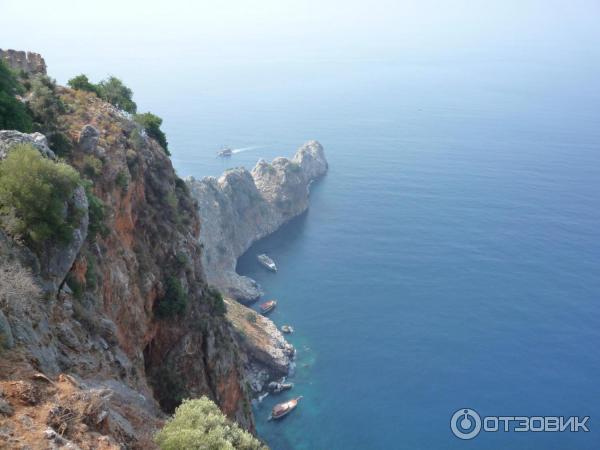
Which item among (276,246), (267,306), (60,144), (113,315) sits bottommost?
(267,306)

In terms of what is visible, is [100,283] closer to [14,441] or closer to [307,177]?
[14,441]

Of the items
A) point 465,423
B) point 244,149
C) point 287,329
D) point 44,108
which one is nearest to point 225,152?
point 244,149

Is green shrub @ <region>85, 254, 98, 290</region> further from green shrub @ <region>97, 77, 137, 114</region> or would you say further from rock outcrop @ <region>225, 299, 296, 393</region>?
rock outcrop @ <region>225, 299, 296, 393</region>

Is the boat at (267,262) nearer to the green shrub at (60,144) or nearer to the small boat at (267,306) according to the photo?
the small boat at (267,306)

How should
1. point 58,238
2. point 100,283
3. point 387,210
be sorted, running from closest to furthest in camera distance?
point 58,238, point 100,283, point 387,210

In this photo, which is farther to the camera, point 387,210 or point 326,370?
point 387,210

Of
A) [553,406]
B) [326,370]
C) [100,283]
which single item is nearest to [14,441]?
[100,283]

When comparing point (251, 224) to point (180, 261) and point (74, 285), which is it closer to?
point (180, 261)
